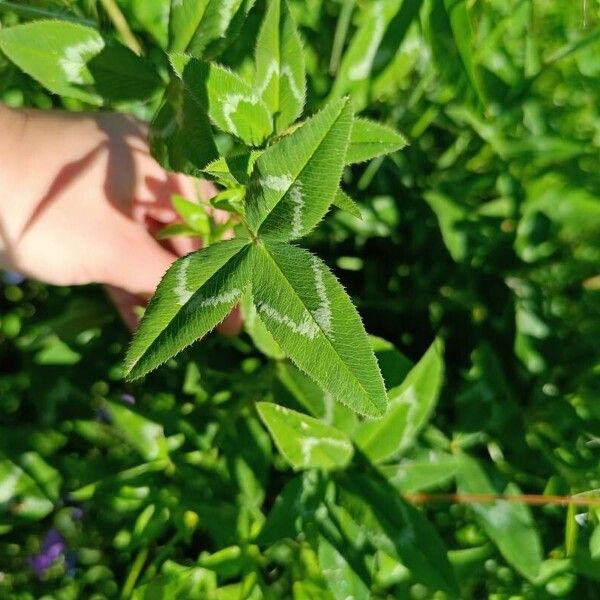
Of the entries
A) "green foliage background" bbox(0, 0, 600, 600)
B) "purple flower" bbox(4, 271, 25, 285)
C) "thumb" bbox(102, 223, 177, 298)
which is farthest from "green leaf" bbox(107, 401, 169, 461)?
"purple flower" bbox(4, 271, 25, 285)

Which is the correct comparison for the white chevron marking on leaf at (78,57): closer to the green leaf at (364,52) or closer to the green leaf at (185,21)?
the green leaf at (185,21)

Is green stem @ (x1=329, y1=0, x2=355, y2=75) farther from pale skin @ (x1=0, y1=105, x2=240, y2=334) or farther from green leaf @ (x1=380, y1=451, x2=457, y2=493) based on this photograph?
green leaf @ (x1=380, y1=451, x2=457, y2=493)

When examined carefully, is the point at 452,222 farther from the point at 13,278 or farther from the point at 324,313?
the point at 13,278

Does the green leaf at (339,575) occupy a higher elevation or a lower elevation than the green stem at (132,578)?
higher

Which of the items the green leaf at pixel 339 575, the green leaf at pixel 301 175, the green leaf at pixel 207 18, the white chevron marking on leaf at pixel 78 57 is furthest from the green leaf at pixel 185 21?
the green leaf at pixel 339 575

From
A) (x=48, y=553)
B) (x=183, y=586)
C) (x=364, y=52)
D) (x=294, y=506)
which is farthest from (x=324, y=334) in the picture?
(x=48, y=553)

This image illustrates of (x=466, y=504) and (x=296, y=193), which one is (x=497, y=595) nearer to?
(x=466, y=504)

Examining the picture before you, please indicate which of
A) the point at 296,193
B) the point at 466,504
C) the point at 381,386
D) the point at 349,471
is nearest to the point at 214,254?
the point at 296,193
